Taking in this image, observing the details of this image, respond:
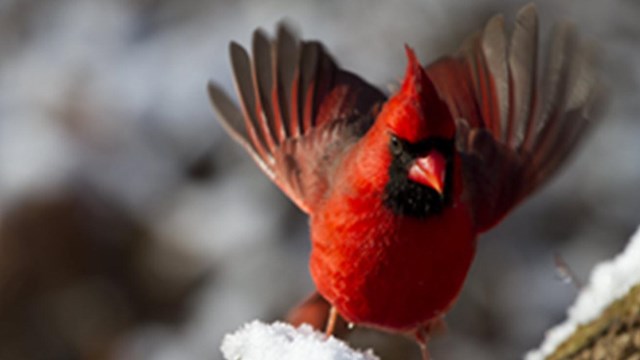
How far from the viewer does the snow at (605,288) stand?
6.31ft

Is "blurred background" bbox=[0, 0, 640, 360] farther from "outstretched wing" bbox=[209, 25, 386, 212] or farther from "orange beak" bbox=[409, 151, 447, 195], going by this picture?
"orange beak" bbox=[409, 151, 447, 195]

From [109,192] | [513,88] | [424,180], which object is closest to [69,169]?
[109,192]

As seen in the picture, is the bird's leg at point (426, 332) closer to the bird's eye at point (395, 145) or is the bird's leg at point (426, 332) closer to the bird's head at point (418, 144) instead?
the bird's head at point (418, 144)

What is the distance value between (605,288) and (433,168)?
44 centimetres

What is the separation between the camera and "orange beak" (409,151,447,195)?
88.6 inches

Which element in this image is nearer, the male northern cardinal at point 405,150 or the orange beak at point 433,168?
the orange beak at point 433,168

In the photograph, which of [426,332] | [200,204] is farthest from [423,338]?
[200,204]

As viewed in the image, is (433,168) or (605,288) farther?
(433,168)

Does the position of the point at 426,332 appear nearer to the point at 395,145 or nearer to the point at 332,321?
the point at 332,321

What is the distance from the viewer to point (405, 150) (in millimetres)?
2289

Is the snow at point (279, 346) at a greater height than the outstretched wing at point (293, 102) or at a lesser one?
lesser

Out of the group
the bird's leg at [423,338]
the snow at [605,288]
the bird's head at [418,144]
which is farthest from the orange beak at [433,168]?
the bird's leg at [423,338]

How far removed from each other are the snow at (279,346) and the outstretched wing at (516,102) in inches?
43.5

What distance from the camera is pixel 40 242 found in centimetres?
442
